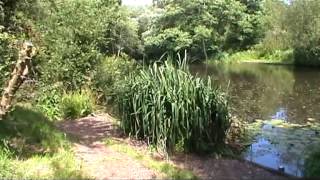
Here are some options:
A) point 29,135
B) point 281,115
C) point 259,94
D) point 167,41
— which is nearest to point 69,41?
point 29,135

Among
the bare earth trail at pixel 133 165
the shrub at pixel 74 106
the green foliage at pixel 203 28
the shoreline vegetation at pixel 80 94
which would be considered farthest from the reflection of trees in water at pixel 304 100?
the green foliage at pixel 203 28

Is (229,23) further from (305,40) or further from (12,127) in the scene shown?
(12,127)

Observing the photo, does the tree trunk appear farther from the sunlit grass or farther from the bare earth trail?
the sunlit grass

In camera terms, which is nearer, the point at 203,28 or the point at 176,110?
the point at 176,110

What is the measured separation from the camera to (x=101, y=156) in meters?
6.92

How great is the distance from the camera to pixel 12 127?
278 inches

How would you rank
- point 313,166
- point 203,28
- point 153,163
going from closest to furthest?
point 313,166, point 153,163, point 203,28

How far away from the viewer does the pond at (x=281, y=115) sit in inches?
349

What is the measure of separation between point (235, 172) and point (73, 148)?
2351 millimetres

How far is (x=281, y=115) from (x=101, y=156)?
8388mm

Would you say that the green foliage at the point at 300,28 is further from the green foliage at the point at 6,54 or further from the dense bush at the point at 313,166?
the dense bush at the point at 313,166

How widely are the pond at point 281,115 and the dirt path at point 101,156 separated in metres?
2.29

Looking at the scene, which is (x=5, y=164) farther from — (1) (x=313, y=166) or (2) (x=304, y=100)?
(2) (x=304, y=100)

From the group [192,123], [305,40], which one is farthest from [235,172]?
[305,40]
